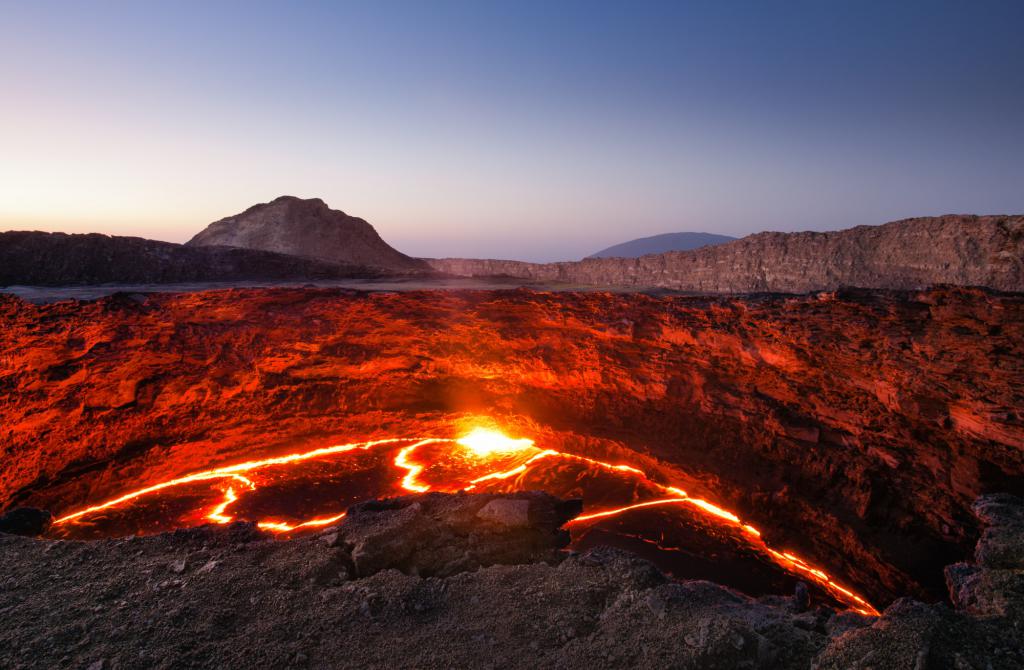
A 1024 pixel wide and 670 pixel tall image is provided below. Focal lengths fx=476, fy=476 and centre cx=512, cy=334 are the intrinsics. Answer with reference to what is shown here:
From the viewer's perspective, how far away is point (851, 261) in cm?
977

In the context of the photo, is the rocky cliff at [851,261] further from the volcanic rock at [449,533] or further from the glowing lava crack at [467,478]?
the volcanic rock at [449,533]

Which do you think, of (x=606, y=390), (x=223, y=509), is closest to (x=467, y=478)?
(x=606, y=390)

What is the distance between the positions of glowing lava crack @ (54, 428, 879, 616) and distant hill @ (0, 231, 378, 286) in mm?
5587

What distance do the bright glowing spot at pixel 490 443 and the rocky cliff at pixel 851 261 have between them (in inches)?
211

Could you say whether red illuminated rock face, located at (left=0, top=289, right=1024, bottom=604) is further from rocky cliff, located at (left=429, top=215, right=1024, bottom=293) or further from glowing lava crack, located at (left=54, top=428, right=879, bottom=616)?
rocky cliff, located at (left=429, top=215, right=1024, bottom=293)

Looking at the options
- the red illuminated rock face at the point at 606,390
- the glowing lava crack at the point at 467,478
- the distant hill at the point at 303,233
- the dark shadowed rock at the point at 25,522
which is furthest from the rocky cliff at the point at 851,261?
the distant hill at the point at 303,233

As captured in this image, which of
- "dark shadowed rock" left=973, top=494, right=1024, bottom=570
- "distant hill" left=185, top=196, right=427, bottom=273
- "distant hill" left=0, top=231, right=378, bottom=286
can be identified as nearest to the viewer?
"dark shadowed rock" left=973, top=494, right=1024, bottom=570

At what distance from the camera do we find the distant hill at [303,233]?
2791 centimetres

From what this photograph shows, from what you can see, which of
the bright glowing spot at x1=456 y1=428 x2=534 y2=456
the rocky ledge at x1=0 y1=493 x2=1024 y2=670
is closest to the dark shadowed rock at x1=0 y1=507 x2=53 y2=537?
the rocky ledge at x1=0 y1=493 x2=1024 y2=670

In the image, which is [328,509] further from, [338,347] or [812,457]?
[812,457]

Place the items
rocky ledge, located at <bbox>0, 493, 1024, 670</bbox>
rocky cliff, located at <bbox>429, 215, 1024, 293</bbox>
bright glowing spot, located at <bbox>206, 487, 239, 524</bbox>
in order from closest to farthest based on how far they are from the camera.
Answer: rocky ledge, located at <bbox>0, 493, 1024, 670</bbox> → rocky cliff, located at <bbox>429, 215, 1024, 293</bbox> → bright glowing spot, located at <bbox>206, 487, 239, 524</bbox>

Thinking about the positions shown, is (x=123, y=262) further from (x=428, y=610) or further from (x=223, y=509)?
(x=428, y=610)

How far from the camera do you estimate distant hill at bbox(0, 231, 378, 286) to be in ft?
37.8

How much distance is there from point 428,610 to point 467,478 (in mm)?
6648
